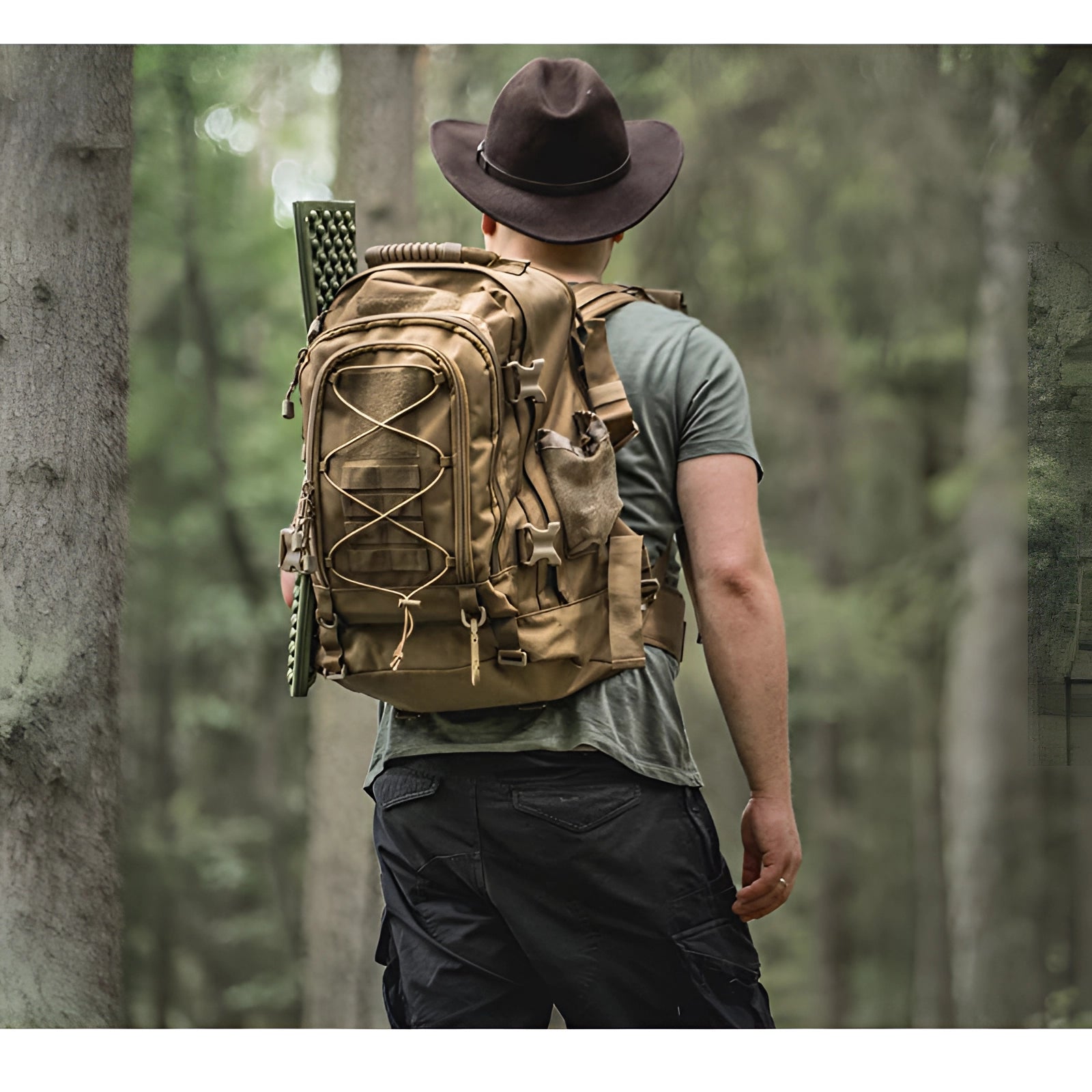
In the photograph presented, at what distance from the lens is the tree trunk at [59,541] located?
9.02 feet

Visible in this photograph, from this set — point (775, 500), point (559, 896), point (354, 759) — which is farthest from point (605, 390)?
point (775, 500)

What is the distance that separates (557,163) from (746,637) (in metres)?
0.84

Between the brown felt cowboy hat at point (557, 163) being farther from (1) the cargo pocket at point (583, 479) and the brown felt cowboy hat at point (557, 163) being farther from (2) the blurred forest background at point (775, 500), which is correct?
(2) the blurred forest background at point (775, 500)

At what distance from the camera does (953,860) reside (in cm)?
807

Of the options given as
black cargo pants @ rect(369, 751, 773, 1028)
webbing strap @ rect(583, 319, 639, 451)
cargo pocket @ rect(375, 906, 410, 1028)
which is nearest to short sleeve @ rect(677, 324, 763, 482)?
webbing strap @ rect(583, 319, 639, 451)

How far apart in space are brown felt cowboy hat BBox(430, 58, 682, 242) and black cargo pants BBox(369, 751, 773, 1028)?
2.85 ft

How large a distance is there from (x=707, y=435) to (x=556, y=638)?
41 centimetres

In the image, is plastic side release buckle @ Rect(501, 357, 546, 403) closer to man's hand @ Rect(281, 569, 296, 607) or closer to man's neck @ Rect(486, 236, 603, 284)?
man's neck @ Rect(486, 236, 603, 284)

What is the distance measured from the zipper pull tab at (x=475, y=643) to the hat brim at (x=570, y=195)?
2.12 feet

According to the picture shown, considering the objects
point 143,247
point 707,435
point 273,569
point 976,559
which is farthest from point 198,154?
point 707,435

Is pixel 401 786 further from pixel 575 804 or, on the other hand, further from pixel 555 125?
pixel 555 125

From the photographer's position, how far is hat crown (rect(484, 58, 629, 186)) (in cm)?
201

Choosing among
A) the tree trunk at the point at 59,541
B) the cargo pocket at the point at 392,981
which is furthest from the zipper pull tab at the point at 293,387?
the tree trunk at the point at 59,541
